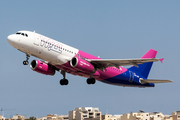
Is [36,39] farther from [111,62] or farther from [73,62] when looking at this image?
[111,62]

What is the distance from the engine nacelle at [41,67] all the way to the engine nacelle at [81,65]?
5248mm

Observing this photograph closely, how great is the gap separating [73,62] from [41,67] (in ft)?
18.3

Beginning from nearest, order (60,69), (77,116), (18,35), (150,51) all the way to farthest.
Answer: (18,35), (60,69), (150,51), (77,116)

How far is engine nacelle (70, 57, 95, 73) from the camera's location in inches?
1800

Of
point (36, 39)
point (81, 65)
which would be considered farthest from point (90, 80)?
point (36, 39)

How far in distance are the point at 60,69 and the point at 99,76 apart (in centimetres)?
561

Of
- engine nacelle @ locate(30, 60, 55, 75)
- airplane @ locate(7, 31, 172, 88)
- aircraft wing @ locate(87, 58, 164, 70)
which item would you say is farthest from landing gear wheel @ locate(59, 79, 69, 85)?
aircraft wing @ locate(87, 58, 164, 70)

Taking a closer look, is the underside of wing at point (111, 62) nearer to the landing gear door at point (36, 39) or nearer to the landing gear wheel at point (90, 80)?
the landing gear wheel at point (90, 80)

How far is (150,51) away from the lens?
2339 inches

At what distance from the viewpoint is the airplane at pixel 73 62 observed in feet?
145

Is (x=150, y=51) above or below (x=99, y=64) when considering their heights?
above

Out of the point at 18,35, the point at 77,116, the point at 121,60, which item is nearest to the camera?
the point at 18,35

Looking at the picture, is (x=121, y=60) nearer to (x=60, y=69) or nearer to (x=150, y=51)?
(x=60, y=69)

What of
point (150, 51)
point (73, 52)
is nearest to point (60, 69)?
point (73, 52)
